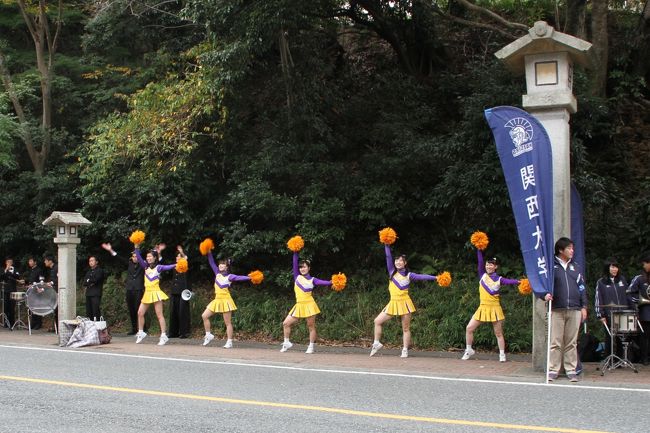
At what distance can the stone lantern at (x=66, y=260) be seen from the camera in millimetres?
16875

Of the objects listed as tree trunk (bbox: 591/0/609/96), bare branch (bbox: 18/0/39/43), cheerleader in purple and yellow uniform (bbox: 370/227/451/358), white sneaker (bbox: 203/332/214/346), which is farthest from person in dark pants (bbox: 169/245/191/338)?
tree trunk (bbox: 591/0/609/96)

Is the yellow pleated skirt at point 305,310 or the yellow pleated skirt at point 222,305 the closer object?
the yellow pleated skirt at point 305,310

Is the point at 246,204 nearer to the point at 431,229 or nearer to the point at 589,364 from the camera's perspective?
the point at 431,229

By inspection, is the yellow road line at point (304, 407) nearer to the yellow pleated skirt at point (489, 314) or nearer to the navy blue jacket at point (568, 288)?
the navy blue jacket at point (568, 288)

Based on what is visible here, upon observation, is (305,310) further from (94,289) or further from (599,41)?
(599,41)

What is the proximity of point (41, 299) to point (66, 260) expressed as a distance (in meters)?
1.74

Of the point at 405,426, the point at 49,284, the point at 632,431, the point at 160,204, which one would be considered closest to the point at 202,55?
the point at 160,204

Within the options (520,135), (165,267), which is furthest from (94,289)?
(520,135)

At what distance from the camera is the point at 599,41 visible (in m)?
18.5

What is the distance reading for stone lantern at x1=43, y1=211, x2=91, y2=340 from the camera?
16875 mm

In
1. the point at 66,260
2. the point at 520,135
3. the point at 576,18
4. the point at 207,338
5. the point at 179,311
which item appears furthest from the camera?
the point at 576,18

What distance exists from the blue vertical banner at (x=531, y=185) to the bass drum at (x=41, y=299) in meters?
12.3

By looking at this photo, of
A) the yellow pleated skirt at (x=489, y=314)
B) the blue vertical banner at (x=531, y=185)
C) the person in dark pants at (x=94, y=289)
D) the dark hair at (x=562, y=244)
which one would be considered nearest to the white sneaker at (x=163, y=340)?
the person in dark pants at (x=94, y=289)

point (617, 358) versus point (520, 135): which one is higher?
point (520, 135)
